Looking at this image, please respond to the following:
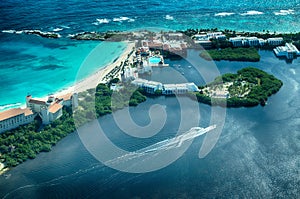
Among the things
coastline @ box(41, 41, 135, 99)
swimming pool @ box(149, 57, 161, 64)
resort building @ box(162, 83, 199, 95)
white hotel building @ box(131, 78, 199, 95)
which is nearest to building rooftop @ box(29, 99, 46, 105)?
coastline @ box(41, 41, 135, 99)

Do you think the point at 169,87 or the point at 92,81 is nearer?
the point at 169,87

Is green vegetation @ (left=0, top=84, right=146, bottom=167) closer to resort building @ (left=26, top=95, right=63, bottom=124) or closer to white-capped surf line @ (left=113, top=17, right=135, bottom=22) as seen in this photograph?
resort building @ (left=26, top=95, right=63, bottom=124)

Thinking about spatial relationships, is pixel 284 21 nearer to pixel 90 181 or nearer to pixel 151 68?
pixel 151 68

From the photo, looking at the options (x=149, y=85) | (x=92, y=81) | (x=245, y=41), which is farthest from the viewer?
(x=245, y=41)

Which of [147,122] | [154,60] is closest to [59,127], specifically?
[147,122]

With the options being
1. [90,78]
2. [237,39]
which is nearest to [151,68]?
[90,78]

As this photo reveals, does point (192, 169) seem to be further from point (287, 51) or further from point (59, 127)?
point (287, 51)

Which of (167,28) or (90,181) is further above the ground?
(167,28)

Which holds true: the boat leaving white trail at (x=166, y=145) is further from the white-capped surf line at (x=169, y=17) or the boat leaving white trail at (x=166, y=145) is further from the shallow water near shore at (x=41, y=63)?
the white-capped surf line at (x=169, y=17)
